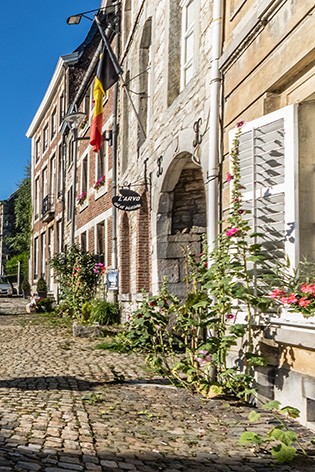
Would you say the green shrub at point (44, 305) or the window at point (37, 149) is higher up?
Answer: the window at point (37, 149)

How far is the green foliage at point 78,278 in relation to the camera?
15.4 metres

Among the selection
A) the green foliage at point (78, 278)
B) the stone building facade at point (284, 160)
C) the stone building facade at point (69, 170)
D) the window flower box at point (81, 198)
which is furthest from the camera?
the window flower box at point (81, 198)

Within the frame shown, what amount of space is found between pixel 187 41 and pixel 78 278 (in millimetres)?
7703

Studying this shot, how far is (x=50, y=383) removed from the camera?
6.12 m

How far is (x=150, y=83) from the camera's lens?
11539mm

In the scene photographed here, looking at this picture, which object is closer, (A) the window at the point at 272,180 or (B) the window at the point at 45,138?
(A) the window at the point at 272,180

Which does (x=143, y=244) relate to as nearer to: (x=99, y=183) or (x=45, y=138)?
(x=99, y=183)

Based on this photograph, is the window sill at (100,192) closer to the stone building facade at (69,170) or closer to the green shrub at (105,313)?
the stone building facade at (69,170)

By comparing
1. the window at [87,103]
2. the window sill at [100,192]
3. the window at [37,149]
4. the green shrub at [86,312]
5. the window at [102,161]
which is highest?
the window at [37,149]

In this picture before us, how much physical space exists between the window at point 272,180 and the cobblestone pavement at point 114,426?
136cm

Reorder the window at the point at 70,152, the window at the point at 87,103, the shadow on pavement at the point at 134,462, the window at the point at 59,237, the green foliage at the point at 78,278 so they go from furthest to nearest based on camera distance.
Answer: the window at the point at 59,237 < the window at the point at 70,152 < the window at the point at 87,103 < the green foliage at the point at 78,278 < the shadow on pavement at the point at 134,462

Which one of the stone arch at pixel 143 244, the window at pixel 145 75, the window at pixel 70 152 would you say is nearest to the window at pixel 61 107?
the window at pixel 70 152

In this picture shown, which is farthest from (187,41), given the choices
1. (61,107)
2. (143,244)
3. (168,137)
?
(61,107)

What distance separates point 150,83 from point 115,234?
12.5ft
